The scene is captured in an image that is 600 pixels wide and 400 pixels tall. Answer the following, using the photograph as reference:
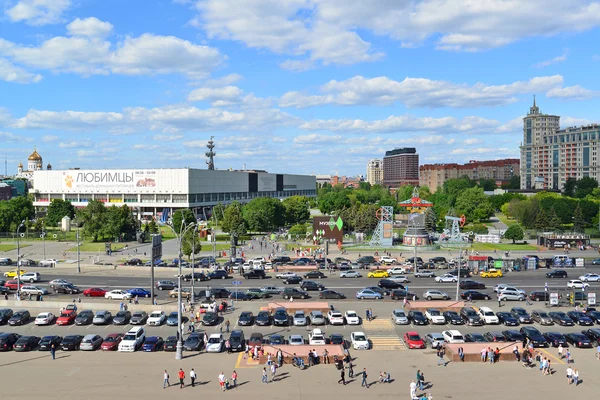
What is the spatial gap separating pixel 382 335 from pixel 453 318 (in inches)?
263

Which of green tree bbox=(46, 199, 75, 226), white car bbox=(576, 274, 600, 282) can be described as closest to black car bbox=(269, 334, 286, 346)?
white car bbox=(576, 274, 600, 282)

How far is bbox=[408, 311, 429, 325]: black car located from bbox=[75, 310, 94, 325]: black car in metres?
25.0

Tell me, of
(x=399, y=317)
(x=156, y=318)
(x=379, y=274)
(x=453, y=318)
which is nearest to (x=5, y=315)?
(x=156, y=318)

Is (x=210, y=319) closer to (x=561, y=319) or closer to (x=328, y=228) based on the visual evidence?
(x=561, y=319)

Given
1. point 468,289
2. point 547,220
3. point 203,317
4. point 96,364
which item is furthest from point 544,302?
point 547,220

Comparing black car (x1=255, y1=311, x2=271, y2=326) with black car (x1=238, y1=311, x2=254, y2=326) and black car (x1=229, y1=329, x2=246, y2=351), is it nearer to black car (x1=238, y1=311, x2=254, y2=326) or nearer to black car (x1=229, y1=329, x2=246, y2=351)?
black car (x1=238, y1=311, x2=254, y2=326)

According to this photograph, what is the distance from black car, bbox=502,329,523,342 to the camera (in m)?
34.0

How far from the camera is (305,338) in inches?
1406

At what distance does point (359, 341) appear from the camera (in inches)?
1315

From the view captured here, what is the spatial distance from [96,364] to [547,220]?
96607 millimetres

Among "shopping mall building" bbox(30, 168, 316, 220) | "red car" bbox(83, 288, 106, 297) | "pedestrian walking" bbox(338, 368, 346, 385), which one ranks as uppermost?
"shopping mall building" bbox(30, 168, 316, 220)

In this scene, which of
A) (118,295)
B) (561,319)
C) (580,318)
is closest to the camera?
(561,319)

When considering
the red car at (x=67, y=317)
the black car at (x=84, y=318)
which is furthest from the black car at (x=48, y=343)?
the red car at (x=67, y=317)

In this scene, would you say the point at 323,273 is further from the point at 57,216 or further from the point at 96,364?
the point at 57,216
